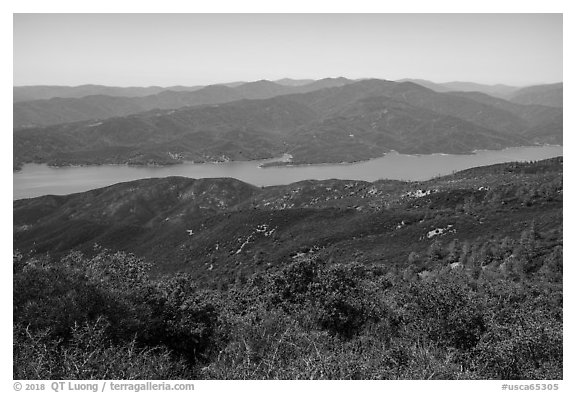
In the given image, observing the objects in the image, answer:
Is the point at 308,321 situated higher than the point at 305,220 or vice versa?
the point at 308,321

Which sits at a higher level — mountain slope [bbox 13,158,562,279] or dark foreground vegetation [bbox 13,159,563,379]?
dark foreground vegetation [bbox 13,159,563,379]

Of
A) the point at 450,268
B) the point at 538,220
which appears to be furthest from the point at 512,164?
the point at 450,268

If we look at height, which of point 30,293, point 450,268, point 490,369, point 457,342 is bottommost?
point 450,268

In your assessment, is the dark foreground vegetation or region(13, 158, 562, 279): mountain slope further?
region(13, 158, 562, 279): mountain slope

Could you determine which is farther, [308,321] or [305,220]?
[305,220]

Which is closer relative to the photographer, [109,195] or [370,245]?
[370,245]

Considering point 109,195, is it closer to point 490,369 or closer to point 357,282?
point 357,282

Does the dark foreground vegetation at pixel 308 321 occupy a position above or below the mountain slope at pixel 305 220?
above

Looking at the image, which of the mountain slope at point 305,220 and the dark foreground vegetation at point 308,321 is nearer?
the dark foreground vegetation at point 308,321
